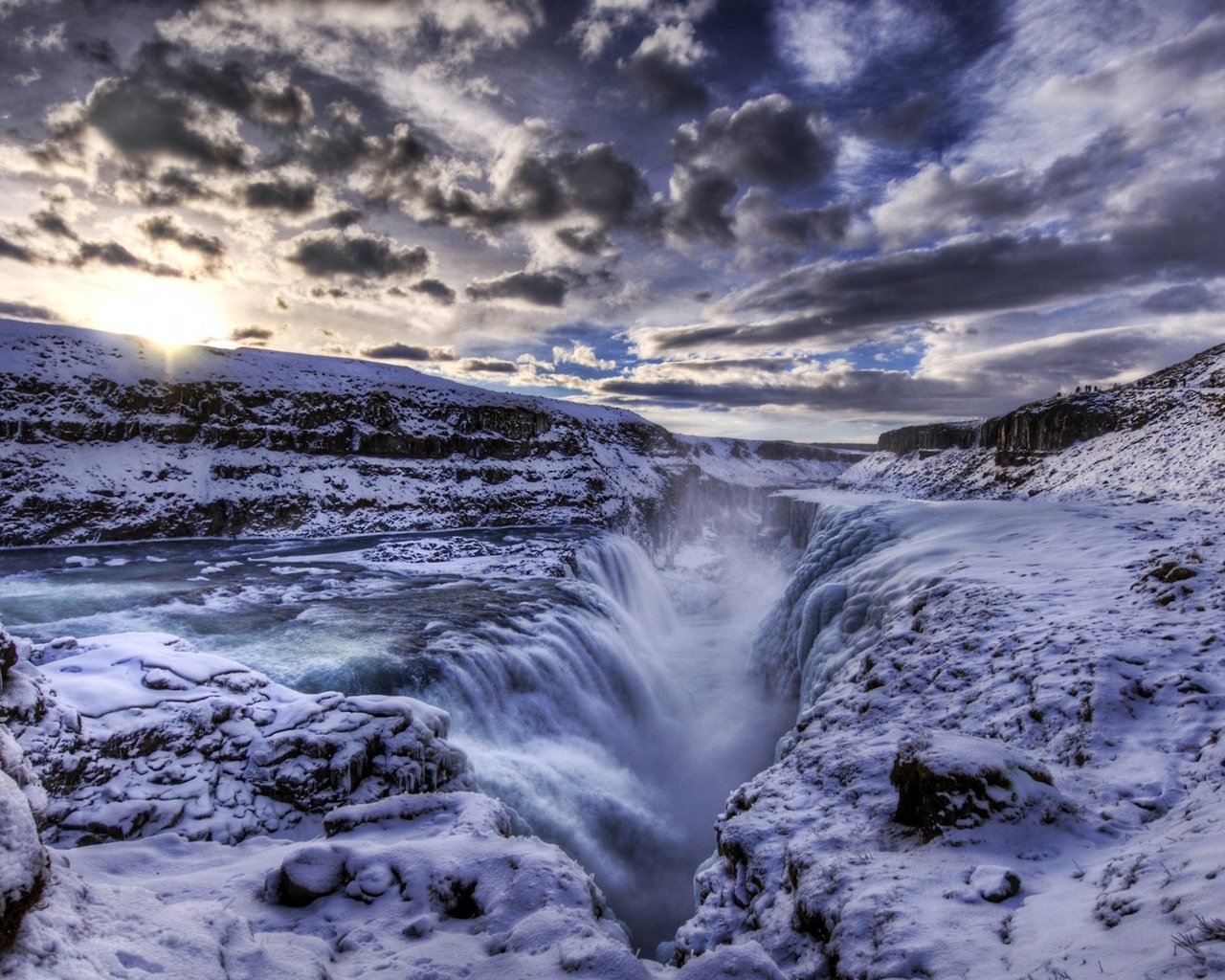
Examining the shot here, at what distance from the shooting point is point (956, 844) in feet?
15.2

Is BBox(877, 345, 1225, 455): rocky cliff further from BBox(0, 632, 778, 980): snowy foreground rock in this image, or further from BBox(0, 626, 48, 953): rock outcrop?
BBox(0, 626, 48, 953): rock outcrop

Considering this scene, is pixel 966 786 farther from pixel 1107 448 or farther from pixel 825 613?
pixel 1107 448

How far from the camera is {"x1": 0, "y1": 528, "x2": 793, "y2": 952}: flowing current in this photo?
11.1 metres

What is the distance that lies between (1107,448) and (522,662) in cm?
4345

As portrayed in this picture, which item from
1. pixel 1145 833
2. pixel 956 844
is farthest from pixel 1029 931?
pixel 1145 833

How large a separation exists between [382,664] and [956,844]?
1134cm

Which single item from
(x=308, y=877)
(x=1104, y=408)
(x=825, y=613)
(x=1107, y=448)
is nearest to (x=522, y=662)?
(x=825, y=613)

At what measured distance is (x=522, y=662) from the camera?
14.0 metres

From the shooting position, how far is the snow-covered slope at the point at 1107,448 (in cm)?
2718

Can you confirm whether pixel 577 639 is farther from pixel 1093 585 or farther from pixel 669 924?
pixel 1093 585

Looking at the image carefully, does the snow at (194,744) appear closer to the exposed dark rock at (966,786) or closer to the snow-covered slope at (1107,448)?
the exposed dark rock at (966,786)

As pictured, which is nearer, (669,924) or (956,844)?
(956,844)

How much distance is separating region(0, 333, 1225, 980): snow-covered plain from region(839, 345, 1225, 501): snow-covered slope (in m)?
20.8

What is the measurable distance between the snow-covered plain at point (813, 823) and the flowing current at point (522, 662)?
563 millimetres
